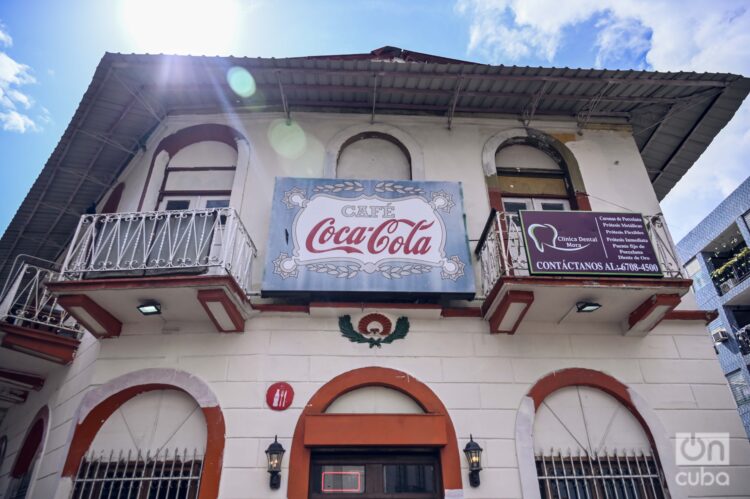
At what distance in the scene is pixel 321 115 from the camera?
9.41 meters

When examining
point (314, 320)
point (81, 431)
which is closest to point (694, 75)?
point (314, 320)

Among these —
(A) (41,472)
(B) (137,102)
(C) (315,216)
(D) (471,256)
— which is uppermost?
(B) (137,102)

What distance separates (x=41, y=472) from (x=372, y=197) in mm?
6184

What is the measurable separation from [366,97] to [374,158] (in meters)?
1.19

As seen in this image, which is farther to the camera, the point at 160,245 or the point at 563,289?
the point at 160,245

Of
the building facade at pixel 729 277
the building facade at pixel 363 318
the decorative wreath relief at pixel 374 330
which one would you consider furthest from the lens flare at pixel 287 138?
Answer: the building facade at pixel 729 277

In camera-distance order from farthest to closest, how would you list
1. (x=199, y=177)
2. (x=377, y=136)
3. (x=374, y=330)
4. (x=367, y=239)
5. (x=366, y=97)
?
(x=377, y=136) < (x=366, y=97) < (x=199, y=177) < (x=367, y=239) < (x=374, y=330)

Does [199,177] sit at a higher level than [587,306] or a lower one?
higher

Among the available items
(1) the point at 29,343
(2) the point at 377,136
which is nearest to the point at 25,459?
(1) the point at 29,343

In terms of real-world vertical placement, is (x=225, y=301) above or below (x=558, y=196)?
below

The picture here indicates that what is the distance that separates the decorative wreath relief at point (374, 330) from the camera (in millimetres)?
7215

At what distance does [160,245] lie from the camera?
23.2 ft

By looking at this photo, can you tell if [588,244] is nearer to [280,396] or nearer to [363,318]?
[363,318]

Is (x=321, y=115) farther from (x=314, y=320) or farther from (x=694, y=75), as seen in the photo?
(x=694, y=75)
